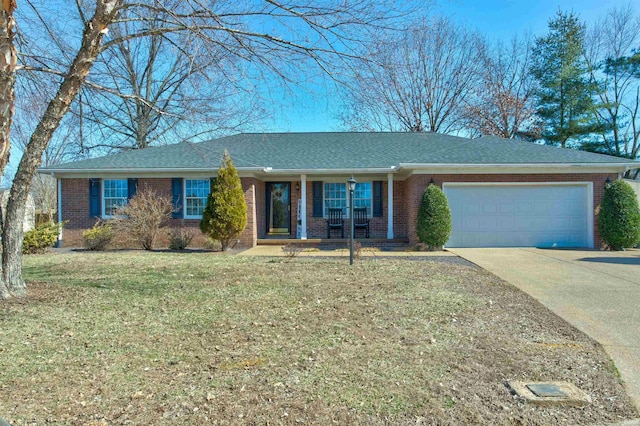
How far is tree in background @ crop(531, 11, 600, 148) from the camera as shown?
82.9 ft

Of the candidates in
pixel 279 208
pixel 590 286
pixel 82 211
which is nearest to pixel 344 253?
pixel 279 208

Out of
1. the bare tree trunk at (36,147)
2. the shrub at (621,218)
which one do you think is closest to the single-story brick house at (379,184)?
the shrub at (621,218)

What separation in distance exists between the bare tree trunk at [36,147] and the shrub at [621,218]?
43.0 ft

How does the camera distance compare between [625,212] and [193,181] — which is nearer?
[625,212]

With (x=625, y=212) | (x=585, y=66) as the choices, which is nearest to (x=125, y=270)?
(x=625, y=212)

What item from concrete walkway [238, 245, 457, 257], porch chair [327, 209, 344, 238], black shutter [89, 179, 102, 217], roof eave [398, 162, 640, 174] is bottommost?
concrete walkway [238, 245, 457, 257]

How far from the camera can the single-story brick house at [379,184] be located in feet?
42.6

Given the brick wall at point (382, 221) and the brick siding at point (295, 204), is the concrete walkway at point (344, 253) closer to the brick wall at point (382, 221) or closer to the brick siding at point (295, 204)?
the brick siding at point (295, 204)

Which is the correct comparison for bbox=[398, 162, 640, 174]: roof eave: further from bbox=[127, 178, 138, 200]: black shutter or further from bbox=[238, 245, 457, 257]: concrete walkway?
bbox=[127, 178, 138, 200]: black shutter

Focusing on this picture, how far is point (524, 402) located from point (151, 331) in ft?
11.8

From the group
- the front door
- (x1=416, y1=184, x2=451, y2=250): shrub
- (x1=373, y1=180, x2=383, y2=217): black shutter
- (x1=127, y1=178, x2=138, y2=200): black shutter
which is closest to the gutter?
(x1=127, y1=178, x2=138, y2=200): black shutter

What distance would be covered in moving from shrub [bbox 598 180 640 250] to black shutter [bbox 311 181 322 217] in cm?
879

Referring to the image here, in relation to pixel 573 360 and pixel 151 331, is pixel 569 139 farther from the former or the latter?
pixel 151 331

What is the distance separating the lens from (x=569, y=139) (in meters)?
25.8
